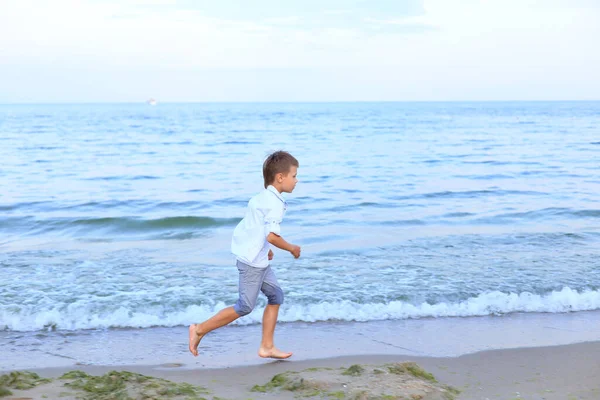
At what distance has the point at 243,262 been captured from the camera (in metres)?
4.60

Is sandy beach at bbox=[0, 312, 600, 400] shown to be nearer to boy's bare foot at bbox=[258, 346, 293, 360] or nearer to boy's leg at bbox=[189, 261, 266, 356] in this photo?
boy's bare foot at bbox=[258, 346, 293, 360]

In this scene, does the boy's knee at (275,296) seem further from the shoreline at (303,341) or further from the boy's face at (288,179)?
the boy's face at (288,179)

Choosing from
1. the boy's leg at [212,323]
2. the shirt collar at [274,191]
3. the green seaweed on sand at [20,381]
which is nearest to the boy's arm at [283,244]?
the shirt collar at [274,191]

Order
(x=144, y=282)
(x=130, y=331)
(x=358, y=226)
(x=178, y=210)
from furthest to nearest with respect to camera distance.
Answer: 1. (x=178, y=210)
2. (x=358, y=226)
3. (x=144, y=282)
4. (x=130, y=331)

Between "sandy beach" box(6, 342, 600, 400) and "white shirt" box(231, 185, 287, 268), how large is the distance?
0.80 m

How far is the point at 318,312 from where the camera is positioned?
6.11 metres

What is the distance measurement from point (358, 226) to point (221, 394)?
7.32 metres

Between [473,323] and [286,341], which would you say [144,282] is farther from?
[473,323]

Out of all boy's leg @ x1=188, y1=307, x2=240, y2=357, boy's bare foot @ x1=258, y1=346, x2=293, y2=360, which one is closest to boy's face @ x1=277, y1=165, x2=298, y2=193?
boy's leg @ x1=188, y1=307, x2=240, y2=357

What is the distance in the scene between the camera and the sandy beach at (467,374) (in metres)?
3.87

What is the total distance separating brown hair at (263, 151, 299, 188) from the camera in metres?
Answer: 4.48

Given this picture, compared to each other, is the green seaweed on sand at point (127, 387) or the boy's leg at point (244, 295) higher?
the boy's leg at point (244, 295)

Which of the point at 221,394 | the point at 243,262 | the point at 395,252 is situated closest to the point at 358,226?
the point at 395,252

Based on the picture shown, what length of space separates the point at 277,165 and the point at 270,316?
3.85 ft
